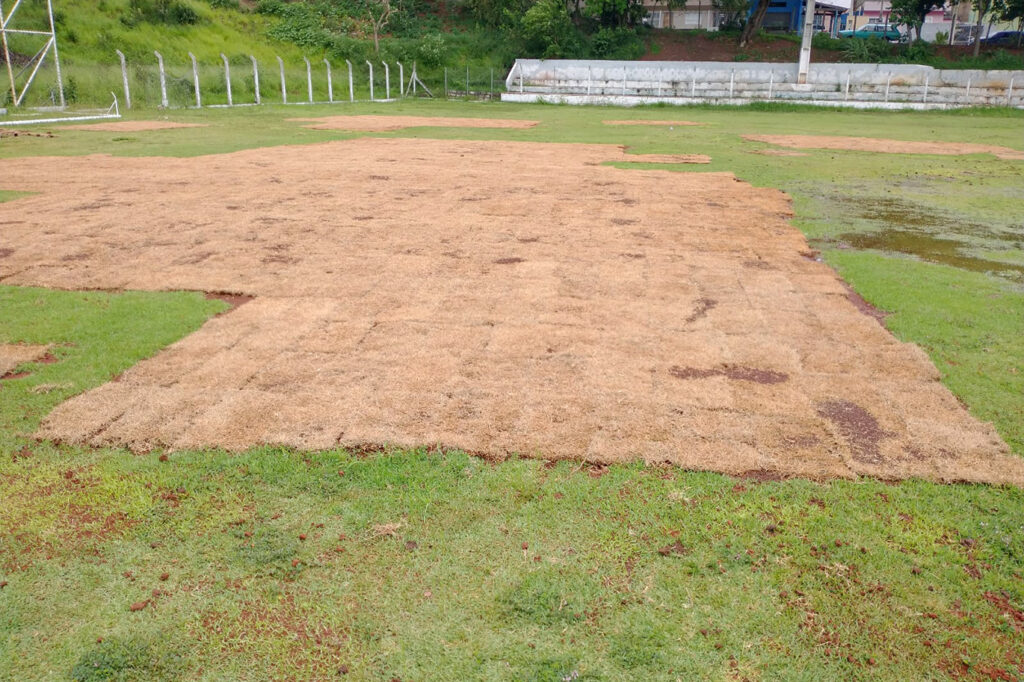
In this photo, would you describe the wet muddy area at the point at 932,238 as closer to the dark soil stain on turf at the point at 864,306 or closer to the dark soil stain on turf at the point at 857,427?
the dark soil stain on turf at the point at 864,306

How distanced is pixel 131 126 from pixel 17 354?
61.4 feet

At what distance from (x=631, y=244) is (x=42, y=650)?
6.82 metres

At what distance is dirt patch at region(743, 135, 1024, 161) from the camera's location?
60.6 ft

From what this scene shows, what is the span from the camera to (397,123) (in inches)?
934

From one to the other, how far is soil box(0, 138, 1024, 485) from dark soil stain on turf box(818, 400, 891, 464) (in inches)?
0.8

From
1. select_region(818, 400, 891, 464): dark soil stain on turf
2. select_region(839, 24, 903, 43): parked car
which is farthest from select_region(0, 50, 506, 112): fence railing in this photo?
select_region(839, 24, 903, 43): parked car

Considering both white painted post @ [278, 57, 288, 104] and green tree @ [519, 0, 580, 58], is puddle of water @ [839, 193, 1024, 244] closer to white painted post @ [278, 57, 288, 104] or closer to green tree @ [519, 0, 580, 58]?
white painted post @ [278, 57, 288, 104]

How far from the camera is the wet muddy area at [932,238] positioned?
8245 millimetres

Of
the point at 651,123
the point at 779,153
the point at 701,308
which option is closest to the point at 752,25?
the point at 651,123

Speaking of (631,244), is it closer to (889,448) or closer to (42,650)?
(889,448)

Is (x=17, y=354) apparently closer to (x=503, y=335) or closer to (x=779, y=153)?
(x=503, y=335)

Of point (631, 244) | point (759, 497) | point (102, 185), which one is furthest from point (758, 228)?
point (102, 185)

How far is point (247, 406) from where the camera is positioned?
178 inches

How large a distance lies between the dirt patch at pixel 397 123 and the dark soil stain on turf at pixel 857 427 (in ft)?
61.5
